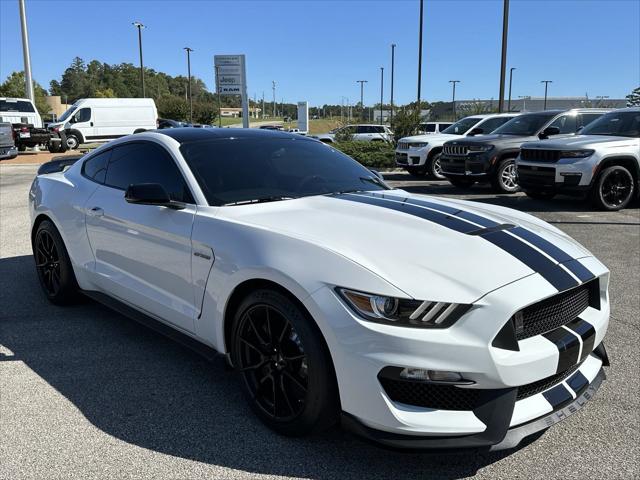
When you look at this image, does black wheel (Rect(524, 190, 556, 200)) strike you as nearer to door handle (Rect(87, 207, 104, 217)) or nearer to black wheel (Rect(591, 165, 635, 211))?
black wheel (Rect(591, 165, 635, 211))

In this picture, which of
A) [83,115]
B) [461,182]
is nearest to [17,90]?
[83,115]

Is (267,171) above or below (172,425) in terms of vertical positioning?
above

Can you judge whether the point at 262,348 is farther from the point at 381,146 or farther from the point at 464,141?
the point at 381,146

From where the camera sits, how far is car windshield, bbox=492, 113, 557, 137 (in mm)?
12119

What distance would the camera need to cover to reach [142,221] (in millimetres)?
3543

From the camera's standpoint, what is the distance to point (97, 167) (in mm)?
4438

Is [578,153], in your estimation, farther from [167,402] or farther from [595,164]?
[167,402]

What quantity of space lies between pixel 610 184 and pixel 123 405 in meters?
9.21

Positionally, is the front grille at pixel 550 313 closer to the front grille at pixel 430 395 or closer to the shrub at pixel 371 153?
the front grille at pixel 430 395

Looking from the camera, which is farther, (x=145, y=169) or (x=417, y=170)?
(x=417, y=170)

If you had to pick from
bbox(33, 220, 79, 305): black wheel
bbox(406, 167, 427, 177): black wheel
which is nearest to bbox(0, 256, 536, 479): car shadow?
bbox(33, 220, 79, 305): black wheel

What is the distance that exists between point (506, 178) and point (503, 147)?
648 millimetres

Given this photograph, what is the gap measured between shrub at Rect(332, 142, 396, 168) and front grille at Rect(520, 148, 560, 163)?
319 inches

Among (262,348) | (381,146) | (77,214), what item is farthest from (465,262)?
(381,146)
